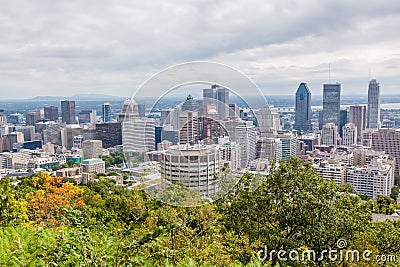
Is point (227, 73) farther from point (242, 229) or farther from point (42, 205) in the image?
point (42, 205)

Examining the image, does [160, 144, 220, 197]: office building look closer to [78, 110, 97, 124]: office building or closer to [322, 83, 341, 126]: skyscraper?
[322, 83, 341, 126]: skyscraper

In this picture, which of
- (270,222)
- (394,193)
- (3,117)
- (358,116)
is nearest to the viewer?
(270,222)

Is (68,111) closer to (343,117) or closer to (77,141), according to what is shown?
(77,141)

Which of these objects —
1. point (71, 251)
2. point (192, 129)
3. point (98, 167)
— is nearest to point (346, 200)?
point (192, 129)

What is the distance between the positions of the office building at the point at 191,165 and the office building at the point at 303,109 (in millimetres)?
27857

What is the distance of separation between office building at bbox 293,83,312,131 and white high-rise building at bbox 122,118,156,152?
1097 inches

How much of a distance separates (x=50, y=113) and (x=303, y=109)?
24.5 meters

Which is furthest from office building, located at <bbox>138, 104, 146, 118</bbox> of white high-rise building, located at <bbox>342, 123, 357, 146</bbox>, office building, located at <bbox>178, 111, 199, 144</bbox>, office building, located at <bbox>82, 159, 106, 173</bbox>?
white high-rise building, located at <bbox>342, 123, 357, 146</bbox>

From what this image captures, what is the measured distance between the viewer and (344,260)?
2779 mm

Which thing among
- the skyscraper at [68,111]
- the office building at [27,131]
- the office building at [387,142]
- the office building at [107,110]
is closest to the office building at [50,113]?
the skyscraper at [68,111]

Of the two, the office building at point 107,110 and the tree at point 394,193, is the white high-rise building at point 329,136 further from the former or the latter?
the office building at point 107,110

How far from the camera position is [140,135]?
1915 mm

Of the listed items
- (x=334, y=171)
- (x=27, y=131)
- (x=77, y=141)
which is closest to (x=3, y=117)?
(x=27, y=131)

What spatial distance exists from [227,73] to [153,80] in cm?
37
